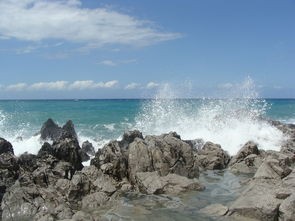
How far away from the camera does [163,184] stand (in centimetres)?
1420

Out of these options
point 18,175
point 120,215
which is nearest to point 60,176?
point 18,175

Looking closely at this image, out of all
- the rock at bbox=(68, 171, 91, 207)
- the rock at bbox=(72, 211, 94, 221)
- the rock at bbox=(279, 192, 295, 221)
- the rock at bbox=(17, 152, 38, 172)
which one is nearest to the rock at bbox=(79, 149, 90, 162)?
the rock at bbox=(17, 152, 38, 172)

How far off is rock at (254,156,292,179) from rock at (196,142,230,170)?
392 centimetres

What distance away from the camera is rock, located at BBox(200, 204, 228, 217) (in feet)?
37.8

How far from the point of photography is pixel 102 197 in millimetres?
13266

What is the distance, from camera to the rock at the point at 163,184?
551 inches

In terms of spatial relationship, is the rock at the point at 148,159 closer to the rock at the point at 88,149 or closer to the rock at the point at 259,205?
the rock at the point at 259,205

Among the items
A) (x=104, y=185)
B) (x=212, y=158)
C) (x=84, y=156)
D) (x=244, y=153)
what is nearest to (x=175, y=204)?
(x=104, y=185)

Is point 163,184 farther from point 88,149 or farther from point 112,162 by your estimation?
point 88,149

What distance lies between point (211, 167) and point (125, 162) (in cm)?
424

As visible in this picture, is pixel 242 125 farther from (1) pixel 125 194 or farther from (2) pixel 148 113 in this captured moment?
(1) pixel 125 194

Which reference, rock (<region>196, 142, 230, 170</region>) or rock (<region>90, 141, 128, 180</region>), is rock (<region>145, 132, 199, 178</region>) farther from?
rock (<region>196, 142, 230, 170</region>)

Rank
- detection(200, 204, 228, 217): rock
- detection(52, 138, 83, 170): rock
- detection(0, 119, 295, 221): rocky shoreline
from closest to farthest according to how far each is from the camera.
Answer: detection(0, 119, 295, 221): rocky shoreline → detection(200, 204, 228, 217): rock → detection(52, 138, 83, 170): rock

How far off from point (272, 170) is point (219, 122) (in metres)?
14.8
